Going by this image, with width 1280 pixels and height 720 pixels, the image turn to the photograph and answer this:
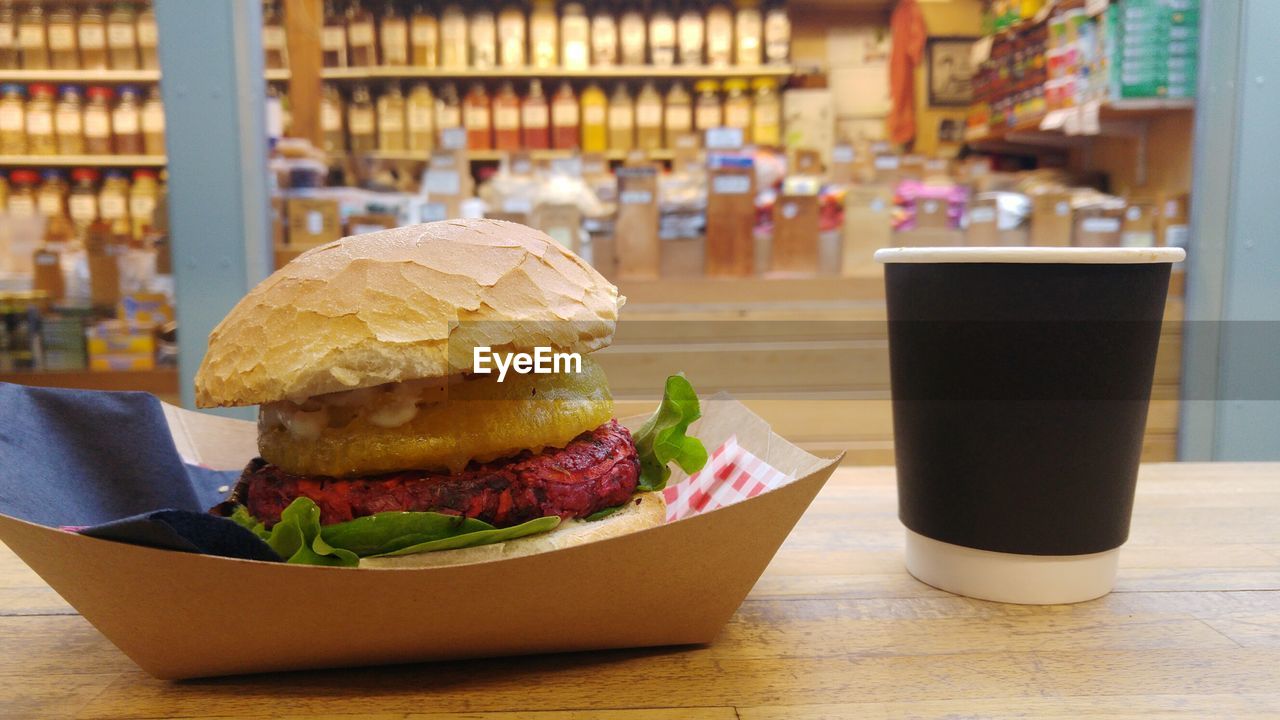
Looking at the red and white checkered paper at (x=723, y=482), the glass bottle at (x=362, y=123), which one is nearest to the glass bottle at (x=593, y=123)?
the glass bottle at (x=362, y=123)

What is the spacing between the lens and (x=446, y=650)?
75 cm

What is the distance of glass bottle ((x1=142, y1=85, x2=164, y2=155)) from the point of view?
352cm

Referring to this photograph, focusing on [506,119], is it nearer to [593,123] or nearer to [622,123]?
[593,123]

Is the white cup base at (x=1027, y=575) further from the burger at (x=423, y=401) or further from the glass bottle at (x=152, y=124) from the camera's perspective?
the glass bottle at (x=152, y=124)

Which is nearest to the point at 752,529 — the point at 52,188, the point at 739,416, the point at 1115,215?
the point at 739,416

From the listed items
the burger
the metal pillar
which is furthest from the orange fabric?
the burger

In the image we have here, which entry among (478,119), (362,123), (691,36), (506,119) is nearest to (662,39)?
(691,36)

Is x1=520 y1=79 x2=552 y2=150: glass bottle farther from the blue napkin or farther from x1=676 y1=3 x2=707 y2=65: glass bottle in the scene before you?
the blue napkin

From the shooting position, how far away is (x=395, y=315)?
84 centimetres

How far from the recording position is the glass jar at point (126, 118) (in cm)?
355

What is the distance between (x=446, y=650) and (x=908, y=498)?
20.7 inches

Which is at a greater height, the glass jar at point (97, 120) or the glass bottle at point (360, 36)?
the glass bottle at point (360, 36)

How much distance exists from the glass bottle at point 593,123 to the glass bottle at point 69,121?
2.05m

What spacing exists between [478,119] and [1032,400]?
3446 mm
